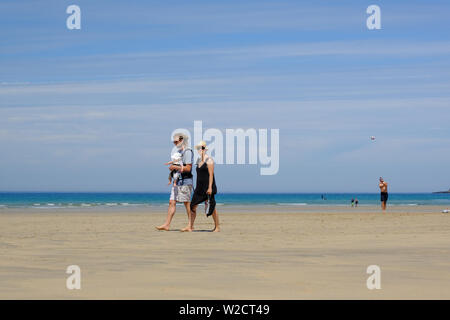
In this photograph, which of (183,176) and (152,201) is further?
(152,201)

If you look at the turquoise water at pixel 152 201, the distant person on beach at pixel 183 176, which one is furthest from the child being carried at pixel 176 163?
the turquoise water at pixel 152 201

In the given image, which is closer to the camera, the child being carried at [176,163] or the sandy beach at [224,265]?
the sandy beach at [224,265]

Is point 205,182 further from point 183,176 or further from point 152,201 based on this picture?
point 152,201

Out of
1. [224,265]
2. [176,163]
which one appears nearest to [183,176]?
[176,163]

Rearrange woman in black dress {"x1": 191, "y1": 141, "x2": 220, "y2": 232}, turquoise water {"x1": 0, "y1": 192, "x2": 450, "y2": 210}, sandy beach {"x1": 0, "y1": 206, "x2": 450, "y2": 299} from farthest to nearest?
turquoise water {"x1": 0, "y1": 192, "x2": 450, "y2": 210}, woman in black dress {"x1": 191, "y1": 141, "x2": 220, "y2": 232}, sandy beach {"x1": 0, "y1": 206, "x2": 450, "y2": 299}

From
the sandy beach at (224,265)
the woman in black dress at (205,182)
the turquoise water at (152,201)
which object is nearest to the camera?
the sandy beach at (224,265)

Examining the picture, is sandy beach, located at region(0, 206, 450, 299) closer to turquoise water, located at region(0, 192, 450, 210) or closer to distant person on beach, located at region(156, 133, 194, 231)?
distant person on beach, located at region(156, 133, 194, 231)

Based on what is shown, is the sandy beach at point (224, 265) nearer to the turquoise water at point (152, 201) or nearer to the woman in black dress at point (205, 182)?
the woman in black dress at point (205, 182)

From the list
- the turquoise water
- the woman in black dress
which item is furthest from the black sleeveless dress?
the turquoise water

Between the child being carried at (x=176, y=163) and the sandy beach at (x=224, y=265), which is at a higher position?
the child being carried at (x=176, y=163)

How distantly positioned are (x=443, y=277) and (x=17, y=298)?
4.69 meters
